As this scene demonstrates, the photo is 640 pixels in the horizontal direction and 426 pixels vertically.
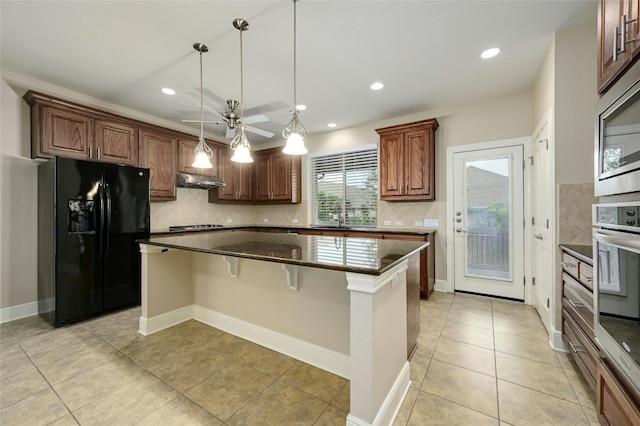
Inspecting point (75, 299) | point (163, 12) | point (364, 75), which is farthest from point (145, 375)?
point (364, 75)

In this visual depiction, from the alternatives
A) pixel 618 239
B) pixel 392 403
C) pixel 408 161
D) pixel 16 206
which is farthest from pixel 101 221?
pixel 618 239

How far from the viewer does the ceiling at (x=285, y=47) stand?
1.98 meters

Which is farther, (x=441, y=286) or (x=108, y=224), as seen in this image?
(x=441, y=286)

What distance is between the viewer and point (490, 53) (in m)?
2.54

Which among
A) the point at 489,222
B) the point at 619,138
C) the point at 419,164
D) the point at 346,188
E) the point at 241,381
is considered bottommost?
the point at 241,381

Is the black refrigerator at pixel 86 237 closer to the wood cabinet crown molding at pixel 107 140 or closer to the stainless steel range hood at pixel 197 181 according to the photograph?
the wood cabinet crown molding at pixel 107 140

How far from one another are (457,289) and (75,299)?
479 cm

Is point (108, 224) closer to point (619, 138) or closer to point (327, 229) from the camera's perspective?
point (327, 229)

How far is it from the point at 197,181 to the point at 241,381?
3.26 metres

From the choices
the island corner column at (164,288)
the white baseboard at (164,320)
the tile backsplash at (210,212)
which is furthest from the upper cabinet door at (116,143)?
the white baseboard at (164,320)

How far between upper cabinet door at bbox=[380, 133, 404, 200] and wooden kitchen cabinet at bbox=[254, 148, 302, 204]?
1.81m

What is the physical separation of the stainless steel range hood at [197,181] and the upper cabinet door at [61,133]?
3.72 ft

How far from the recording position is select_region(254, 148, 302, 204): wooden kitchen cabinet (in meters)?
5.16

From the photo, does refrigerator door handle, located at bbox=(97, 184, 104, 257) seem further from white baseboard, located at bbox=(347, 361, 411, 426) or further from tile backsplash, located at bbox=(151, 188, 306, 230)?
white baseboard, located at bbox=(347, 361, 411, 426)
